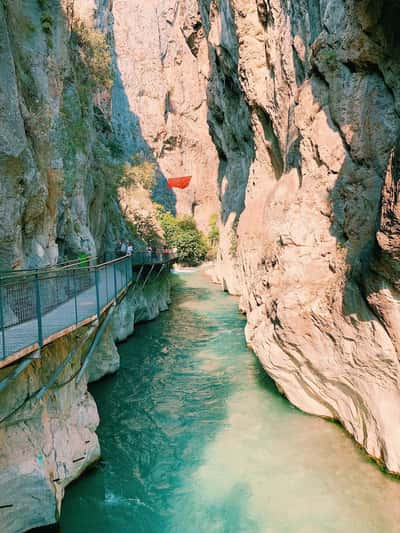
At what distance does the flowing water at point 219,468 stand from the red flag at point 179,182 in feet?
154

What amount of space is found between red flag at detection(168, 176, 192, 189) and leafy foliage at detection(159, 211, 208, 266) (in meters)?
4.37

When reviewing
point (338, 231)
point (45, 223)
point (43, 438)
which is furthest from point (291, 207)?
point (43, 438)

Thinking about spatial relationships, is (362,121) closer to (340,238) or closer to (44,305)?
(340,238)

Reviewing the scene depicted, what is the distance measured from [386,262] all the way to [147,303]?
56.6 feet

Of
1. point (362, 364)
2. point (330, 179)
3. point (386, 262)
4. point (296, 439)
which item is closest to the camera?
point (386, 262)

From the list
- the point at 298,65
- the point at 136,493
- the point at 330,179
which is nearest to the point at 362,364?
the point at 330,179

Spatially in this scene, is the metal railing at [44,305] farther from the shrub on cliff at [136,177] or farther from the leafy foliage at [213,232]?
the leafy foliage at [213,232]

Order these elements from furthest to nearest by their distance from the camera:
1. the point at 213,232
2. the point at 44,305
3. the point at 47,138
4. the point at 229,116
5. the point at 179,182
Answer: the point at 179,182 < the point at 213,232 < the point at 229,116 < the point at 47,138 < the point at 44,305

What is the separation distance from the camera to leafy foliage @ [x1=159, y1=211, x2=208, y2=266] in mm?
54406

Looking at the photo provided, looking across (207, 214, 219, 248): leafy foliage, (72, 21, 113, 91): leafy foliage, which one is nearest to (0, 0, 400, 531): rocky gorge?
(72, 21, 113, 91): leafy foliage

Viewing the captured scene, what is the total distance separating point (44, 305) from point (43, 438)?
2363 millimetres

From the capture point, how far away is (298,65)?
14.1 meters

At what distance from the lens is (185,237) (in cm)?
5541

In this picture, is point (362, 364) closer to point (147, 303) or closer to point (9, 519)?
point (9, 519)
